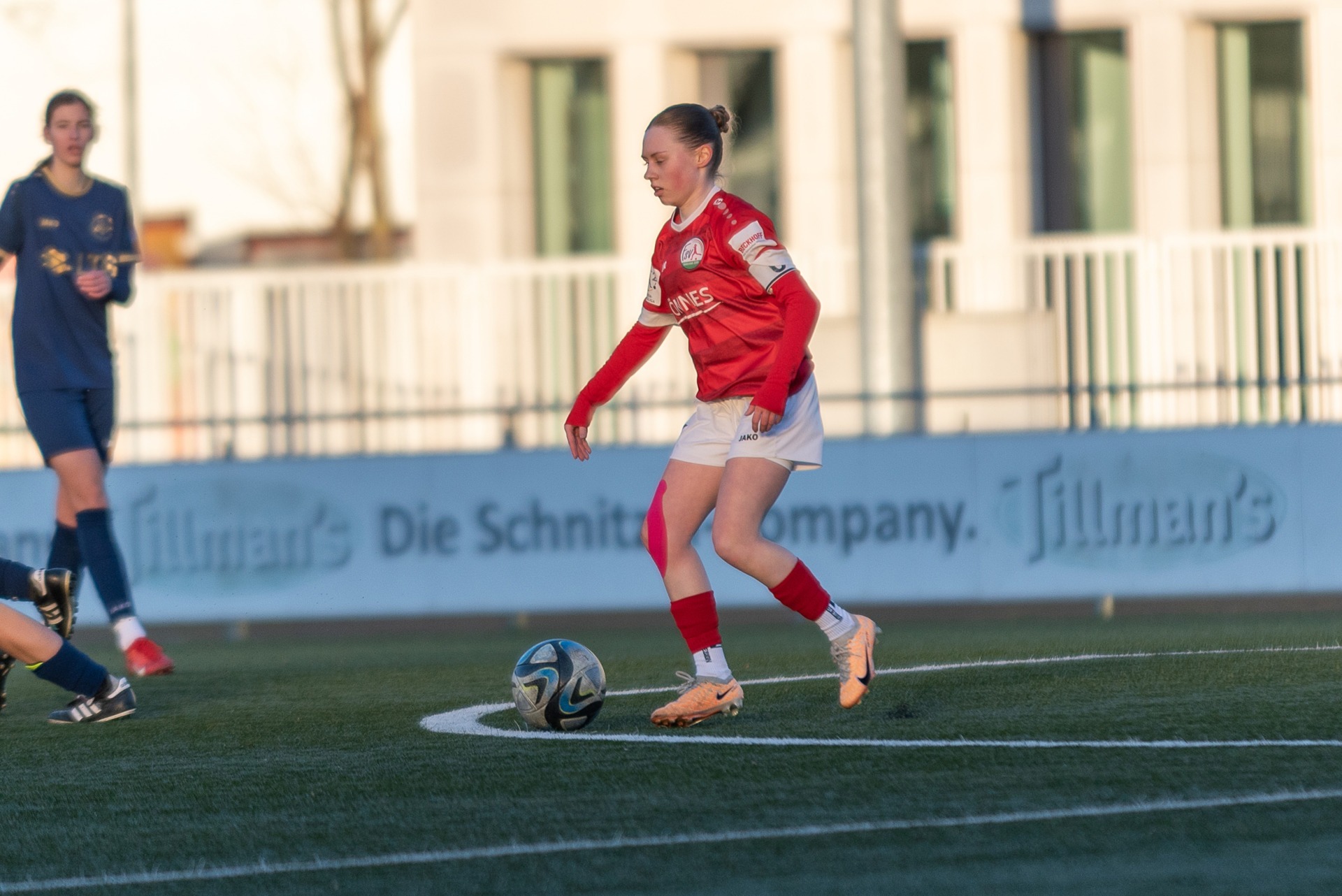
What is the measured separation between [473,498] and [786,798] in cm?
865

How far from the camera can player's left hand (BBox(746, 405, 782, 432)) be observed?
6164 millimetres

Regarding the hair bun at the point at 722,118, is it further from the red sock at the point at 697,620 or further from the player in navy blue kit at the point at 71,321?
the player in navy blue kit at the point at 71,321

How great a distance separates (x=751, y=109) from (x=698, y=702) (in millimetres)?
14573

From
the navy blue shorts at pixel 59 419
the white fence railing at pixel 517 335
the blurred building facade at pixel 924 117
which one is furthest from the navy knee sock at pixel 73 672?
the blurred building facade at pixel 924 117

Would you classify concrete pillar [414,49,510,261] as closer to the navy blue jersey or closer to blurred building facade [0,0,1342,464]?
blurred building facade [0,0,1342,464]

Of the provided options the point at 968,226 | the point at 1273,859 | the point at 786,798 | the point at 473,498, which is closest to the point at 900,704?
the point at 786,798

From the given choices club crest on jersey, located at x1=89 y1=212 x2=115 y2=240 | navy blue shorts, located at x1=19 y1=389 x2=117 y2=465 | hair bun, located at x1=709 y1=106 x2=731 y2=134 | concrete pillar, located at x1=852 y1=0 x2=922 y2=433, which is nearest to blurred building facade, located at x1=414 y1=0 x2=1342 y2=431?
concrete pillar, located at x1=852 y1=0 x2=922 y2=433

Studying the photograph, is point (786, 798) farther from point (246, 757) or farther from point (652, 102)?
point (652, 102)

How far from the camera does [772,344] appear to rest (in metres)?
6.41

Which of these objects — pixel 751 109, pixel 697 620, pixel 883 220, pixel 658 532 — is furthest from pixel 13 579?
pixel 751 109

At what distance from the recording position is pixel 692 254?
6.38m

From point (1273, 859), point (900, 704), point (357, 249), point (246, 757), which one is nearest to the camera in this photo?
point (1273, 859)

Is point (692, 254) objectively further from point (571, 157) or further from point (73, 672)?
point (571, 157)

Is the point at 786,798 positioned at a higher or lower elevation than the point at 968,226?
lower
